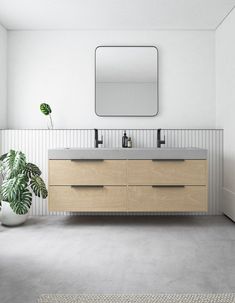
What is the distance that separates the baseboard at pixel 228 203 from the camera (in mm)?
3737

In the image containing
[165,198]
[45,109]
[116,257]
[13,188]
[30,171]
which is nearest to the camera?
[116,257]

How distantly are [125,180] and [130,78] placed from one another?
1.33 m

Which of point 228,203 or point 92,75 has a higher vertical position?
point 92,75

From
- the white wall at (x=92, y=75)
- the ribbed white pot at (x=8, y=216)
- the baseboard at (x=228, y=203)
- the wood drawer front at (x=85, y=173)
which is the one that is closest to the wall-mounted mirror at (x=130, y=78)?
the white wall at (x=92, y=75)

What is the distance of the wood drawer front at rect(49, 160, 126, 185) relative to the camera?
351cm

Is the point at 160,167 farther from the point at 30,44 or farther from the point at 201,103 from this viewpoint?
the point at 30,44

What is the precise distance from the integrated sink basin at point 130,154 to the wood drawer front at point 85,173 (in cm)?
5

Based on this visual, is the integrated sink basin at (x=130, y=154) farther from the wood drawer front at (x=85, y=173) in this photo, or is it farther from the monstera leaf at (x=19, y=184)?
the monstera leaf at (x=19, y=184)

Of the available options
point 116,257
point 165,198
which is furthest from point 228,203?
point 116,257

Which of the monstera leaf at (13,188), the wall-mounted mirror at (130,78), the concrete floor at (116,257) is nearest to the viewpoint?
the concrete floor at (116,257)

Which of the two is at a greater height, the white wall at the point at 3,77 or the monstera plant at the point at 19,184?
the white wall at the point at 3,77

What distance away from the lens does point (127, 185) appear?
3.52m

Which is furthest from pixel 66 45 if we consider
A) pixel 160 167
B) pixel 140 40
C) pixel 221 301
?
pixel 221 301

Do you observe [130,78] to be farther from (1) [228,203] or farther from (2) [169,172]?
(1) [228,203]
